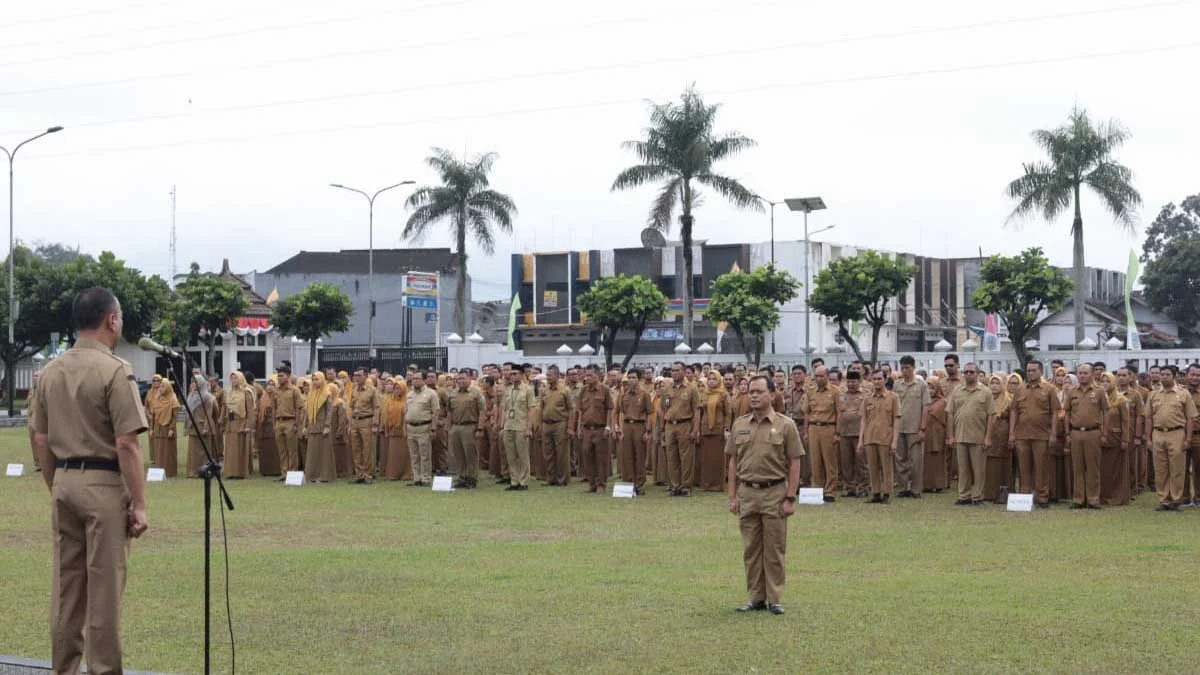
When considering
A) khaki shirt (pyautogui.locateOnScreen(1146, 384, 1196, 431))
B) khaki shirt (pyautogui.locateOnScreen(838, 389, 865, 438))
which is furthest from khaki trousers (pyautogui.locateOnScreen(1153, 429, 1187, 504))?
khaki shirt (pyautogui.locateOnScreen(838, 389, 865, 438))

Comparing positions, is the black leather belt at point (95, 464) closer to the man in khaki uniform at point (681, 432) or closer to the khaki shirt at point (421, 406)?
the man in khaki uniform at point (681, 432)

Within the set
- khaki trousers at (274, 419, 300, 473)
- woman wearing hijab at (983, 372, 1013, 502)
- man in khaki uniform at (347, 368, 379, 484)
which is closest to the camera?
woman wearing hijab at (983, 372, 1013, 502)

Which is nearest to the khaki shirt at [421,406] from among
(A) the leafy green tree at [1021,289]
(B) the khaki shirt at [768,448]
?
(B) the khaki shirt at [768,448]

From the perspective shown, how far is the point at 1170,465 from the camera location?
18.8 metres

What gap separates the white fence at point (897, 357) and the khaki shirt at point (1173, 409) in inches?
565

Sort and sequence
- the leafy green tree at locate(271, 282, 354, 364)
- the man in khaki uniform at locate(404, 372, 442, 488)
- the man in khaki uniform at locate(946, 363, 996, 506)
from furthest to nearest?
1. the leafy green tree at locate(271, 282, 354, 364)
2. the man in khaki uniform at locate(404, 372, 442, 488)
3. the man in khaki uniform at locate(946, 363, 996, 506)

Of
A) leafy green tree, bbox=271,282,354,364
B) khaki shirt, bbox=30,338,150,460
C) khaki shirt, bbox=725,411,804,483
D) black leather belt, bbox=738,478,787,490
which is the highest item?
leafy green tree, bbox=271,282,354,364

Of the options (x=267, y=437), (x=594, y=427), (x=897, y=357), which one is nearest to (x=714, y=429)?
(x=594, y=427)

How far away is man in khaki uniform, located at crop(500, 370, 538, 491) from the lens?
23.0 meters

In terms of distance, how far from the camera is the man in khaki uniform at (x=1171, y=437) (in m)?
18.8

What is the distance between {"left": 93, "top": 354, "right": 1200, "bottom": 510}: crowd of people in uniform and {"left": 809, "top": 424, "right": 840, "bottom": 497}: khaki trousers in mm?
26

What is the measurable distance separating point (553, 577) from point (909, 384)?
998 centimetres

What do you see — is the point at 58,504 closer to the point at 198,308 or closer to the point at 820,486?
the point at 820,486

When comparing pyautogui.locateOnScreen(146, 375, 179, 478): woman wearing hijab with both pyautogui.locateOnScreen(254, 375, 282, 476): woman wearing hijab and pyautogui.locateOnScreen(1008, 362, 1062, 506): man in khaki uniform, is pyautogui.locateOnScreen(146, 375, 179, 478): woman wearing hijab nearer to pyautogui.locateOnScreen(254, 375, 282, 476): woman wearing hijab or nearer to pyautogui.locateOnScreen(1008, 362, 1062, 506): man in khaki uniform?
pyautogui.locateOnScreen(254, 375, 282, 476): woman wearing hijab
